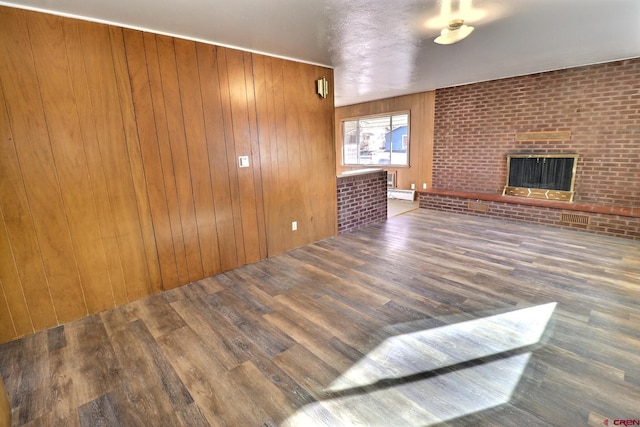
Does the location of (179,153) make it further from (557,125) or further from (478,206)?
(557,125)

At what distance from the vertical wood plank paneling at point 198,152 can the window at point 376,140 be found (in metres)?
5.20

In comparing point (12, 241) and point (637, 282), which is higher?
point (12, 241)

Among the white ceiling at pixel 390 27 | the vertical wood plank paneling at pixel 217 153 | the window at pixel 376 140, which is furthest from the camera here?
the window at pixel 376 140

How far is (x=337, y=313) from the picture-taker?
2443mm

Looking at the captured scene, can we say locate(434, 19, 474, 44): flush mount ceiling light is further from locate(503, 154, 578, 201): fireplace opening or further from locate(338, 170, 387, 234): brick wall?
locate(503, 154, 578, 201): fireplace opening

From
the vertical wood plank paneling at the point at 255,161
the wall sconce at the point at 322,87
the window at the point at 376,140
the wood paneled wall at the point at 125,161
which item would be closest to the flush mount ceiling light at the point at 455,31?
the wall sconce at the point at 322,87

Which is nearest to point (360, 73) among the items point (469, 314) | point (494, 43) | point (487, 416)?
point (494, 43)

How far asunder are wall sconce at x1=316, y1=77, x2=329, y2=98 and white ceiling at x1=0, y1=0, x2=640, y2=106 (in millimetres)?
235

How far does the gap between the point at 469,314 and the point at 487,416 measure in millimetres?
964

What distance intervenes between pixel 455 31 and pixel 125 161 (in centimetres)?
313

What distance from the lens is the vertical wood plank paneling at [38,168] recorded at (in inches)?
81.7

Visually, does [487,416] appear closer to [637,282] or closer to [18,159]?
[637,282]

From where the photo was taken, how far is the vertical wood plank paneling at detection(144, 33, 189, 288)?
263cm

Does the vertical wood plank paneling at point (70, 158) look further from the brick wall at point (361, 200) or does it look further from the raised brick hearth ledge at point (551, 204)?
the raised brick hearth ledge at point (551, 204)
